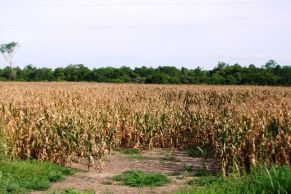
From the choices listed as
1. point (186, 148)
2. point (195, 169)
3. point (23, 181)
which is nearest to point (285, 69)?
point (186, 148)

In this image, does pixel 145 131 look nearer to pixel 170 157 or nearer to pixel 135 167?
pixel 170 157

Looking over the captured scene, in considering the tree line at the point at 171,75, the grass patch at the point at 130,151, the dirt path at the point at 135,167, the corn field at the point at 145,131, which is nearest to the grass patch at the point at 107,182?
the dirt path at the point at 135,167

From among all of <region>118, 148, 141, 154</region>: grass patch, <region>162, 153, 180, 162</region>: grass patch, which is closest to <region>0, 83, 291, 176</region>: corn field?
<region>118, 148, 141, 154</region>: grass patch

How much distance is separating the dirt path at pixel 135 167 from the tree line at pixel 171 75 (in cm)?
3402

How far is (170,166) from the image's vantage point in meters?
10.8

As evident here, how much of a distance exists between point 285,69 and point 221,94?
2530 cm

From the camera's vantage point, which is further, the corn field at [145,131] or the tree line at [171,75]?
the tree line at [171,75]

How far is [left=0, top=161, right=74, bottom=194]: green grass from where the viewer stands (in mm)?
8078

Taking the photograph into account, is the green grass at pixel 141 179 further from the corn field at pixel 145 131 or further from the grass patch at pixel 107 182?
the corn field at pixel 145 131

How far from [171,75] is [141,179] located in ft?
153

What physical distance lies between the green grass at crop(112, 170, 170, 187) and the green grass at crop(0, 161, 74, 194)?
4.13ft

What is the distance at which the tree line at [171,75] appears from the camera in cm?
4559

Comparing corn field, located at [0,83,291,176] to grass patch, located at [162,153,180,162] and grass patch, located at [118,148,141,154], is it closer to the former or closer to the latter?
grass patch, located at [118,148,141,154]

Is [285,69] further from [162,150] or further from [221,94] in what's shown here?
[162,150]
